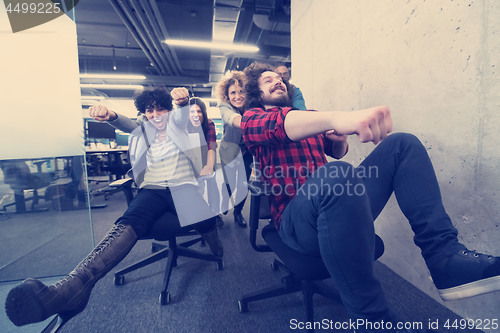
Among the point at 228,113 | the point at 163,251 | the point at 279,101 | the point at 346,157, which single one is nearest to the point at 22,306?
the point at 163,251

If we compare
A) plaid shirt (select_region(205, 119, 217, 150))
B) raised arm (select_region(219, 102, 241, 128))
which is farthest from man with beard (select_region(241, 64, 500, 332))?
plaid shirt (select_region(205, 119, 217, 150))

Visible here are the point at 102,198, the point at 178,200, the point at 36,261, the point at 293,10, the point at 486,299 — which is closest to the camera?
the point at 486,299

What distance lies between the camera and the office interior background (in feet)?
2.79

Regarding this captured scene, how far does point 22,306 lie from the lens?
2.11 feet

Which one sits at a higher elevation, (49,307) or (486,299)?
(49,307)

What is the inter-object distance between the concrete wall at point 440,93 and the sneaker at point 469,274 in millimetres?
290

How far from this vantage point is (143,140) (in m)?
1.44

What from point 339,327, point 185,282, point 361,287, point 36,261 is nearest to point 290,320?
point 339,327

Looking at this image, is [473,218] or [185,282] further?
[185,282]

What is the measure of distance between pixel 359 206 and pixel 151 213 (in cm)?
99

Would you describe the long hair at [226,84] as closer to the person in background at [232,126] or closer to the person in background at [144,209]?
the person in background at [232,126]

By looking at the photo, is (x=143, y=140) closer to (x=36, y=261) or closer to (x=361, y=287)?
(x=36, y=261)

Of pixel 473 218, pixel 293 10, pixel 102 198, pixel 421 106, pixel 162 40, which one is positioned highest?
pixel 162 40

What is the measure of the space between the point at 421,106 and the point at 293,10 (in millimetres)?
1763
